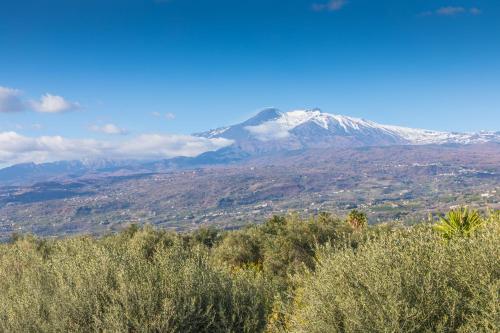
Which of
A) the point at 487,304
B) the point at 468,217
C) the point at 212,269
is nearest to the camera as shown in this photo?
the point at 487,304

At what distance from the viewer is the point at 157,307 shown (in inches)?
Answer: 625

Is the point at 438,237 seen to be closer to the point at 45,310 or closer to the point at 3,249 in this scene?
the point at 45,310

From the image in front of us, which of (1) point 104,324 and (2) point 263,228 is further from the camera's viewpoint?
(2) point 263,228

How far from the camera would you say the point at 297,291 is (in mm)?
17703

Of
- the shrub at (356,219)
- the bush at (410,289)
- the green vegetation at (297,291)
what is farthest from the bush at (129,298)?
the shrub at (356,219)

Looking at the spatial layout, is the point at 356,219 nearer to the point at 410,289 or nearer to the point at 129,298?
the point at 129,298

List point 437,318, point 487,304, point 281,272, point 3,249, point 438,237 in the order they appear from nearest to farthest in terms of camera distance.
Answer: point 487,304
point 437,318
point 438,237
point 3,249
point 281,272

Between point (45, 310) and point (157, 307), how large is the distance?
466 cm

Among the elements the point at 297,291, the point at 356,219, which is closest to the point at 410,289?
the point at 297,291

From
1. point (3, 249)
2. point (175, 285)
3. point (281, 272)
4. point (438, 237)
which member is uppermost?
point (438, 237)

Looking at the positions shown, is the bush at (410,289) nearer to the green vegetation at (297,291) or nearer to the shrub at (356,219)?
the green vegetation at (297,291)

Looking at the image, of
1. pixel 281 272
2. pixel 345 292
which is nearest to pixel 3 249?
pixel 281 272

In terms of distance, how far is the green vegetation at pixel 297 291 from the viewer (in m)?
12.4

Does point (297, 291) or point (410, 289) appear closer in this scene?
point (410, 289)
